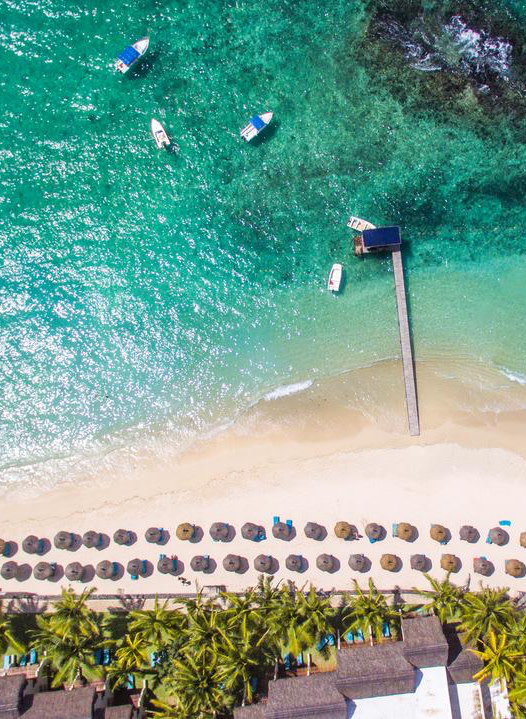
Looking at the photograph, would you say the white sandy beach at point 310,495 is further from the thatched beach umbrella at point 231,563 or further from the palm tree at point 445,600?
the palm tree at point 445,600

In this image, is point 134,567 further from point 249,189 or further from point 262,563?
point 249,189

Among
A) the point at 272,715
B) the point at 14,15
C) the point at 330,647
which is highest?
the point at 14,15

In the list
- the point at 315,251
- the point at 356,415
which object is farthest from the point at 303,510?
the point at 315,251

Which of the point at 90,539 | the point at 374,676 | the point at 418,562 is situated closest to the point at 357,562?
the point at 418,562

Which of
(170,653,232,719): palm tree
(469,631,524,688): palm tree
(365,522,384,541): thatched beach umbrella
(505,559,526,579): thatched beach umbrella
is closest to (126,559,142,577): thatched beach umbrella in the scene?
(170,653,232,719): palm tree

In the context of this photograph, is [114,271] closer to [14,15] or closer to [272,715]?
[14,15]

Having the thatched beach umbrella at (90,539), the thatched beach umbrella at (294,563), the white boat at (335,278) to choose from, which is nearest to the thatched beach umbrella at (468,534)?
the thatched beach umbrella at (294,563)
